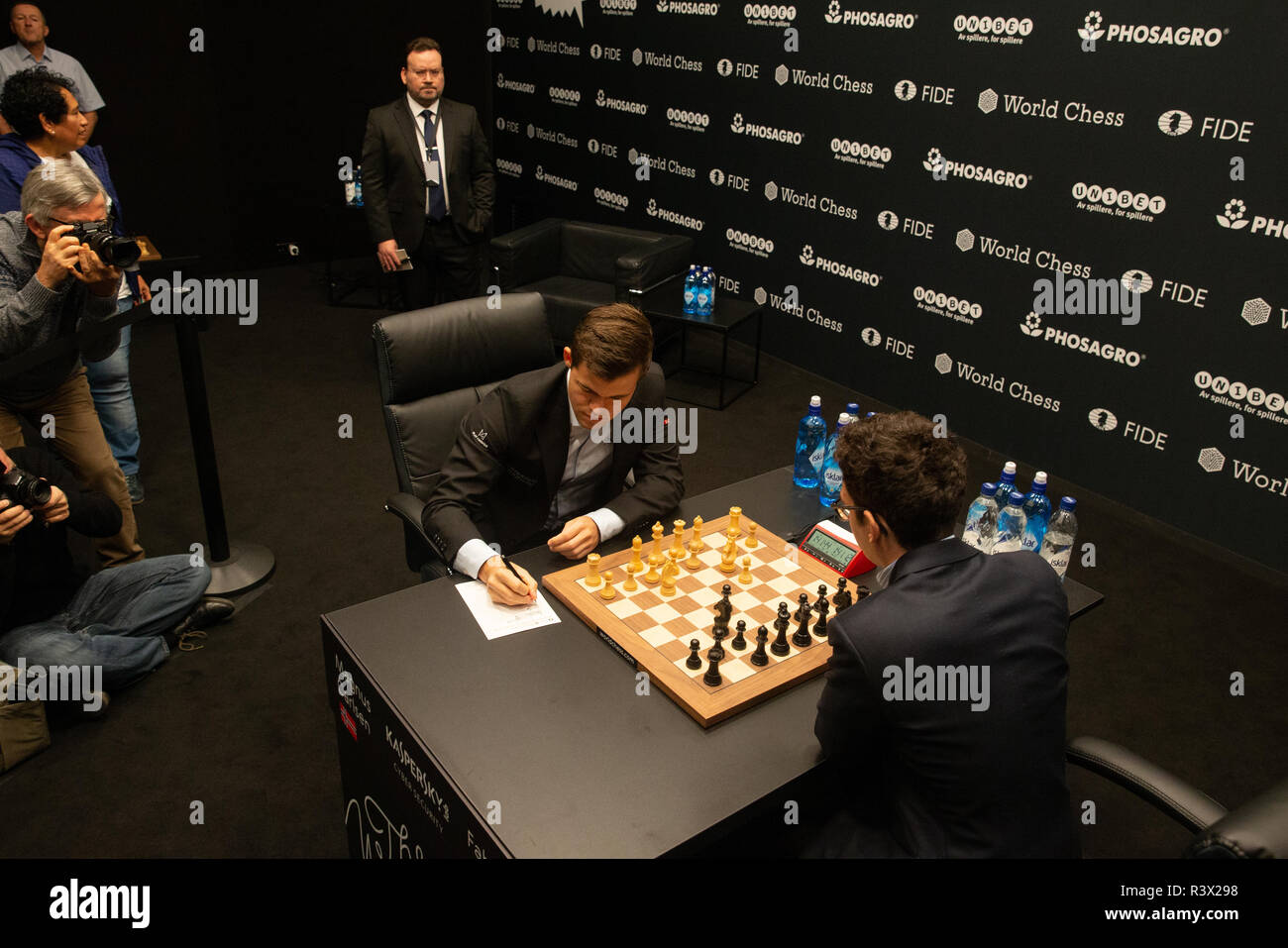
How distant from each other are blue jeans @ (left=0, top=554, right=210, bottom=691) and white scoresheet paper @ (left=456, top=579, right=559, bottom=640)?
148 centimetres

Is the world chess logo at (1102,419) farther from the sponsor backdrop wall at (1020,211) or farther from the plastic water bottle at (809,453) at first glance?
the plastic water bottle at (809,453)

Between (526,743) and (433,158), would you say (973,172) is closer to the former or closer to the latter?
(433,158)

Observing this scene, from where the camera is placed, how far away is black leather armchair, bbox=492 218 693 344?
17.6 feet

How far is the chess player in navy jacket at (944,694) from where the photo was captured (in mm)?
1552

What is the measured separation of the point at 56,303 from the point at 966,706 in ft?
9.47

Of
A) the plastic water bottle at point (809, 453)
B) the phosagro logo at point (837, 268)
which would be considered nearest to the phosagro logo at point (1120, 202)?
the phosagro logo at point (837, 268)

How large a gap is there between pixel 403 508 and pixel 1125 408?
11.2 feet

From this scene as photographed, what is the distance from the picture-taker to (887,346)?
17.3ft

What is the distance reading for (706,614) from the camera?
209 cm

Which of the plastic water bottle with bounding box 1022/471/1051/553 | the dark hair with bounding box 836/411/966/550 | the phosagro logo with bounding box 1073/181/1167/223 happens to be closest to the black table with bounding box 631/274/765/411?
the phosagro logo with bounding box 1073/181/1167/223

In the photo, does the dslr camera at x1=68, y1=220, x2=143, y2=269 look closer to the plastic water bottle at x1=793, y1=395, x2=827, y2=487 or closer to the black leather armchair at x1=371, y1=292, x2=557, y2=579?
the black leather armchair at x1=371, y1=292, x2=557, y2=579

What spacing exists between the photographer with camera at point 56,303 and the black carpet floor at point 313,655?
2.36 feet

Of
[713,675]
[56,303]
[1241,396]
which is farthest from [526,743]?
[1241,396]
